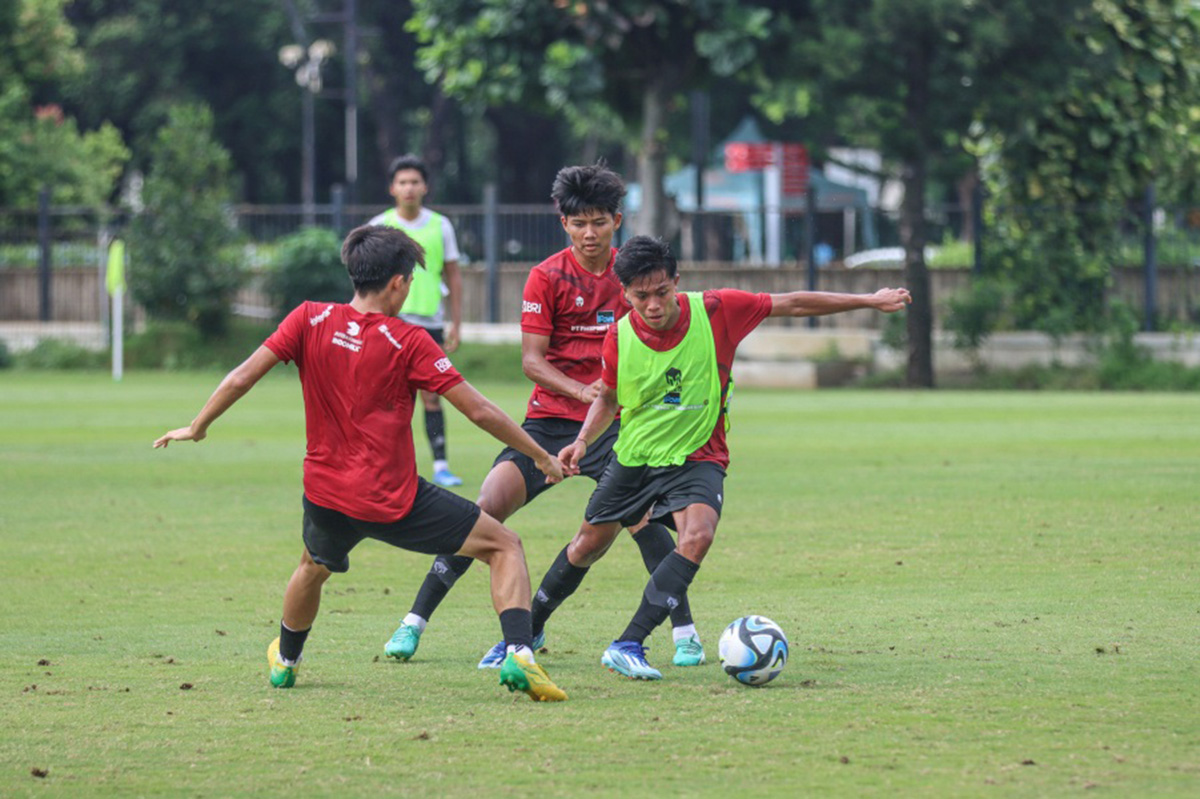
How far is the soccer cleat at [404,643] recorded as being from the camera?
24.4 ft

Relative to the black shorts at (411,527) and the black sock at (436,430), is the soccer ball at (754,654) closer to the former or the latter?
the black shorts at (411,527)

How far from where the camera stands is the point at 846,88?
26422mm

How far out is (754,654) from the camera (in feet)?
22.2

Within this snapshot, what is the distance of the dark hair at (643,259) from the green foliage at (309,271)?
22.7 m

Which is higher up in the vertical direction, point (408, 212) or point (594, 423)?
point (408, 212)

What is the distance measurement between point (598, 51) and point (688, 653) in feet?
68.2

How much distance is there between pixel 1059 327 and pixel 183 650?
65.1 feet

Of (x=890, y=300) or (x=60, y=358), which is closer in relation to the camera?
(x=890, y=300)

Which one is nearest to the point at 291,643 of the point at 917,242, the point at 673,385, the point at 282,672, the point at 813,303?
the point at 282,672

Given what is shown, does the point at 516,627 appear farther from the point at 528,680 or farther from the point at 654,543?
the point at 654,543

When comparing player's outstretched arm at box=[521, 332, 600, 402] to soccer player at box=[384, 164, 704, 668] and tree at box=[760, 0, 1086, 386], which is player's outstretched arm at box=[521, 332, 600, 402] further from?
tree at box=[760, 0, 1086, 386]

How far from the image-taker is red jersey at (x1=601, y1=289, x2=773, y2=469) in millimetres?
7316

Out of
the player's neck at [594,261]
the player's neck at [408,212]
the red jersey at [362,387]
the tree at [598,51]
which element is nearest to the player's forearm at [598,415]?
the player's neck at [594,261]

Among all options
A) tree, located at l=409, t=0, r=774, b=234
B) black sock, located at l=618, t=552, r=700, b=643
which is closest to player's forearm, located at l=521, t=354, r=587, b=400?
black sock, located at l=618, t=552, r=700, b=643
